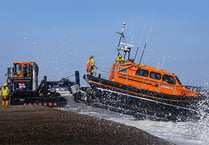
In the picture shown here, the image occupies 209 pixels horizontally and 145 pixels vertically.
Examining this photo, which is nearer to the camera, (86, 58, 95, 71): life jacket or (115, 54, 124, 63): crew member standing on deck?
(86, 58, 95, 71): life jacket

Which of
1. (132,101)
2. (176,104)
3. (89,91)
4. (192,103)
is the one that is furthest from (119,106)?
(192,103)

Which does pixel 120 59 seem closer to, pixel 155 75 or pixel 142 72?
pixel 142 72

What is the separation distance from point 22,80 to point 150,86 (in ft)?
26.7

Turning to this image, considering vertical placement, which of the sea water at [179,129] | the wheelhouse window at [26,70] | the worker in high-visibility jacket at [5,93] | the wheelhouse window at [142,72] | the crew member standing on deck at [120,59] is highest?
the crew member standing on deck at [120,59]

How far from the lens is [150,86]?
45.3 ft

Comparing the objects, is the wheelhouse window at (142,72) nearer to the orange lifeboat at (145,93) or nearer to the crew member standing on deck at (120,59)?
the orange lifeboat at (145,93)

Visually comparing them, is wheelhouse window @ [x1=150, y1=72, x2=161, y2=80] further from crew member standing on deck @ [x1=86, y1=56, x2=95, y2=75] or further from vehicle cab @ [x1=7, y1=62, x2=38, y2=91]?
vehicle cab @ [x1=7, y1=62, x2=38, y2=91]

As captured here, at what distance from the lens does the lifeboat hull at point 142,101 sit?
13234 millimetres

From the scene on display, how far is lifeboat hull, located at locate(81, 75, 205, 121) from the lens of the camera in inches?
521

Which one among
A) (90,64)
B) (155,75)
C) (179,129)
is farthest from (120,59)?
(179,129)

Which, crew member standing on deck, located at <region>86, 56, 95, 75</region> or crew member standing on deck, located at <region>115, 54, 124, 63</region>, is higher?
crew member standing on deck, located at <region>115, 54, 124, 63</region>

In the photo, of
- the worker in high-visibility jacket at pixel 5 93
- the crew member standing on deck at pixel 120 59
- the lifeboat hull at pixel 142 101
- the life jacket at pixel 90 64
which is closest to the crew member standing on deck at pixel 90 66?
the life jacket at pixel 90 64

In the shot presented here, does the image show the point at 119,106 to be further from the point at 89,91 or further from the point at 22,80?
the point at 22,80

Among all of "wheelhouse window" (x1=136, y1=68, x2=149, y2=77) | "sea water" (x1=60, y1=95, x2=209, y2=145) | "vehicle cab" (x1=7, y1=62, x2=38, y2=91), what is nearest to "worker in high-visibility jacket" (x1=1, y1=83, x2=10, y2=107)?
"vehicle cab" (x1=7, y1=62, x2=38, y2=91)
